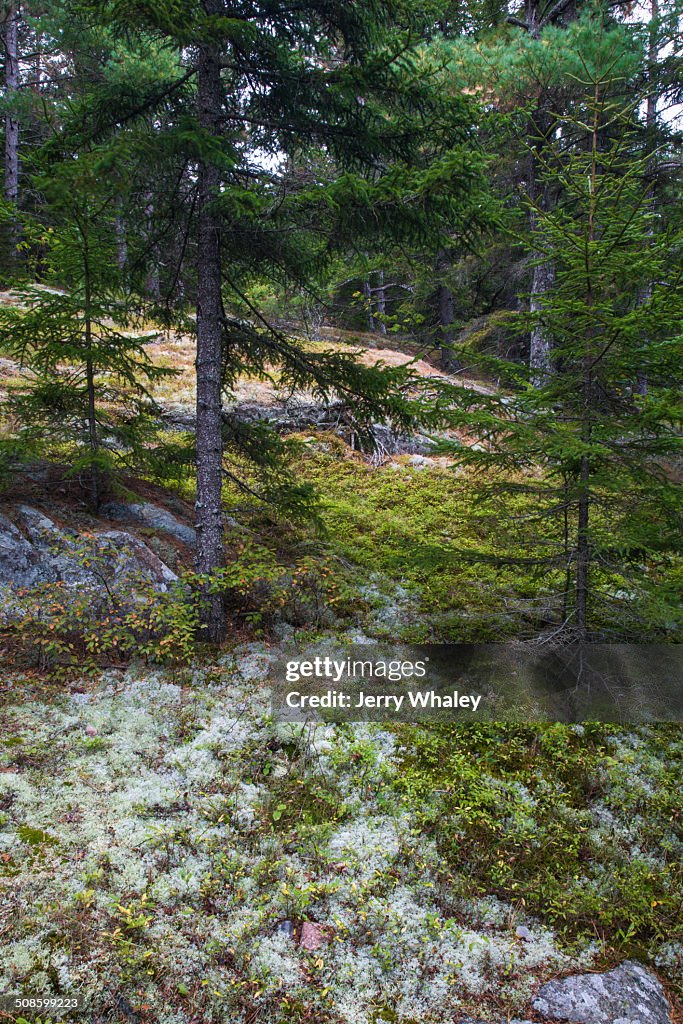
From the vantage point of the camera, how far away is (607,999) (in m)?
3.42

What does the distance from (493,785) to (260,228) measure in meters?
6.22

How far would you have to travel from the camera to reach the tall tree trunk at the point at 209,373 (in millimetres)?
6203

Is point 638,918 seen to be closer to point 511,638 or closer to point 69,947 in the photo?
point 511,638

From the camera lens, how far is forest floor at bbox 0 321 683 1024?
3.34 meters

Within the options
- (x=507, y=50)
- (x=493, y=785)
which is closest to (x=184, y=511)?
(x=493, y=785)

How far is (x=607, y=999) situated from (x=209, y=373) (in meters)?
6.62

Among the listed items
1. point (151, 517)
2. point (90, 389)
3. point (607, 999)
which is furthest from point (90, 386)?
point (607, 999)

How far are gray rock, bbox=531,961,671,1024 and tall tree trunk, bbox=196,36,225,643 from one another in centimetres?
463

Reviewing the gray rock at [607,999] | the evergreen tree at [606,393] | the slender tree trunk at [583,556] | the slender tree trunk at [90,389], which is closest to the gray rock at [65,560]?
the slender tree trunk at [90,389]

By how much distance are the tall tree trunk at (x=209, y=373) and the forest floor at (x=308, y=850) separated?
2.07 feet

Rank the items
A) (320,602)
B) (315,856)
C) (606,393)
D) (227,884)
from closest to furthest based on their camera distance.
A: (227,884) → (315,856) → (606,393) → (320,602)

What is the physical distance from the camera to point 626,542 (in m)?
5.03

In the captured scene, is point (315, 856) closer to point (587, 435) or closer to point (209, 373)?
point (587, 435)

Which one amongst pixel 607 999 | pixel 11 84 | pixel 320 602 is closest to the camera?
pixel 607 999
